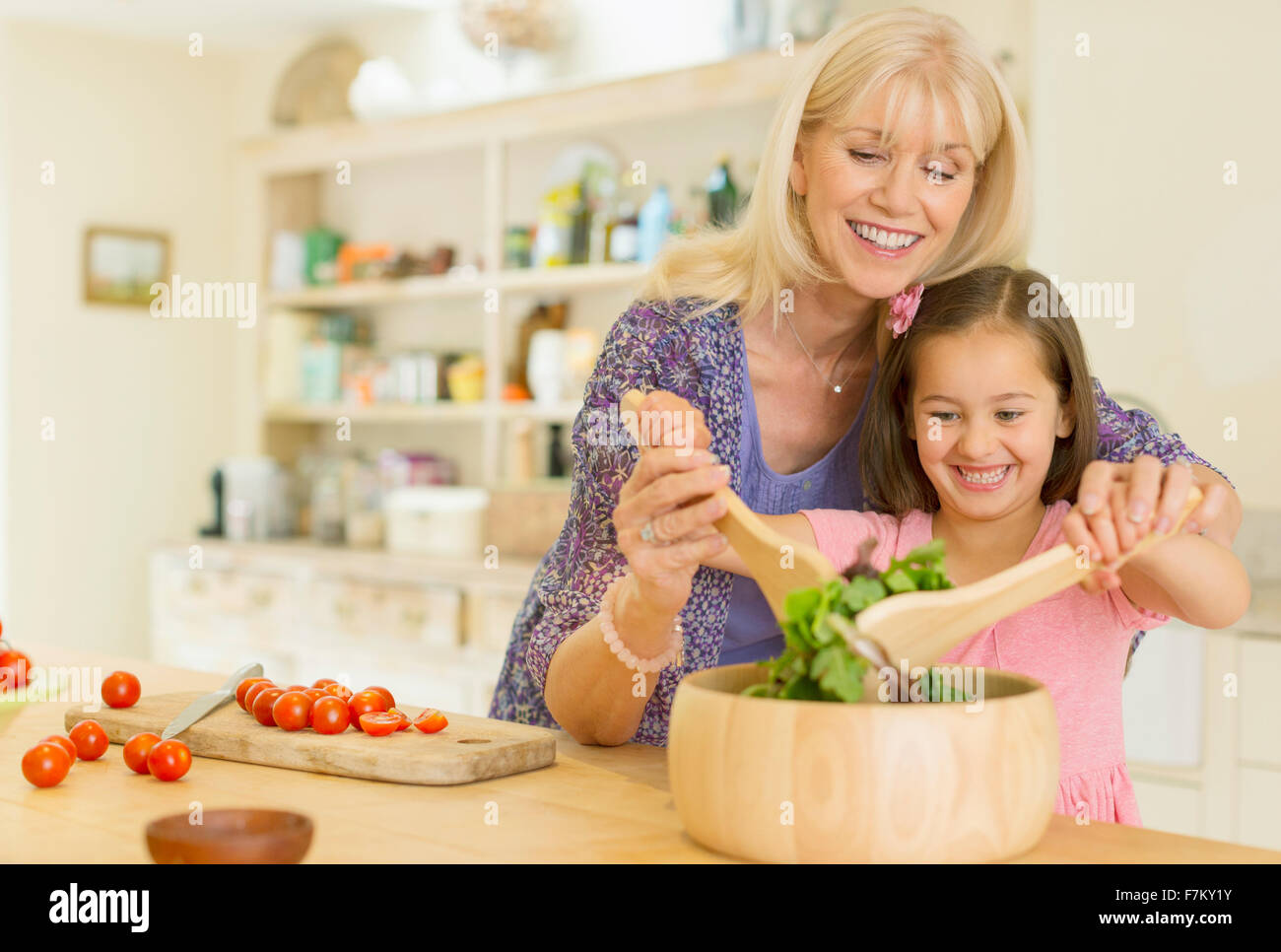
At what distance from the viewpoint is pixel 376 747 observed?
1097 mm

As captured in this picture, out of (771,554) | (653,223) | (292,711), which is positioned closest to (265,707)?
(292,711)

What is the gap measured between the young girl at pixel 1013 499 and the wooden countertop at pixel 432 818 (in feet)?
1.04

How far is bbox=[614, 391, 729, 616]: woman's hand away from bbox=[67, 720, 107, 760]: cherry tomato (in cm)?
49

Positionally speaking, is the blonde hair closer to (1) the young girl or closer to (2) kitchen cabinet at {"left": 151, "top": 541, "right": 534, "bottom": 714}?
(1) the young girl

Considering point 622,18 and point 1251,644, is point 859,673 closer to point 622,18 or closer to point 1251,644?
point 1251,644

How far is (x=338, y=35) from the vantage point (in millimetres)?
4723

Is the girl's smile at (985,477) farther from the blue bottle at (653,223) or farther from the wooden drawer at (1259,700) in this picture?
the blue bottle at (653,223)

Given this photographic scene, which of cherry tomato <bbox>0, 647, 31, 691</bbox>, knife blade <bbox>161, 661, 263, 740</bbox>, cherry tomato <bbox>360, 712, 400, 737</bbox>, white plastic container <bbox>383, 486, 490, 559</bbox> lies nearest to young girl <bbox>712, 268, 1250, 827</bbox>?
cherry tomato <bbox>360, 712, 400, 737</bbox>

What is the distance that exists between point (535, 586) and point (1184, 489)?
78 cm

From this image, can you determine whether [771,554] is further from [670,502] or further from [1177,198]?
[1177,198]

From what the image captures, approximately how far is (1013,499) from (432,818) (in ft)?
2.42

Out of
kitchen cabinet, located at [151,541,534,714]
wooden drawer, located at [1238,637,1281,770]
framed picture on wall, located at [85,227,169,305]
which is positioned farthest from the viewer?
framed picture on wall, located at [85,227,169,305]

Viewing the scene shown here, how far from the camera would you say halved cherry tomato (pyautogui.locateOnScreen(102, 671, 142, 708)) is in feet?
4.24
